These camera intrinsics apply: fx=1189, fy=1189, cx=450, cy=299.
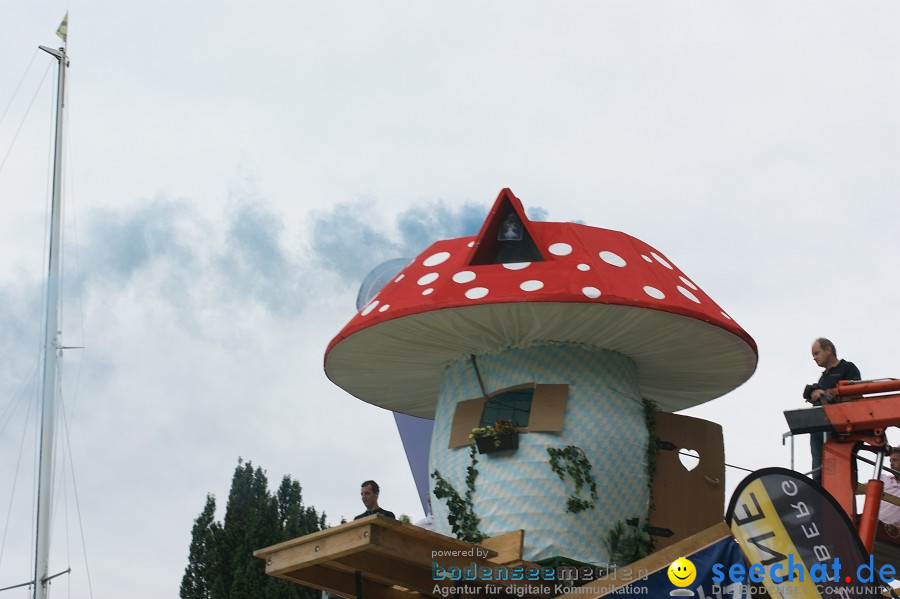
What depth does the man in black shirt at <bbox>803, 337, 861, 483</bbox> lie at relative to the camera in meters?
9.83

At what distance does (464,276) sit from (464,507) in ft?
6.87

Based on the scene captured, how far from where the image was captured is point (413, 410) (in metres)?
13.4

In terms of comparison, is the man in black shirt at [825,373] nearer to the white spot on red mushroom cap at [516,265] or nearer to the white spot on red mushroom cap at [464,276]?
the white spot on red mushroom cap at [516,265]

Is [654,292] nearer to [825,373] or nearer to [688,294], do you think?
[688,294]

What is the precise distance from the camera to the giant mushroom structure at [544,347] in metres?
10.5

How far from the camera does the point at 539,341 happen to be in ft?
36.4

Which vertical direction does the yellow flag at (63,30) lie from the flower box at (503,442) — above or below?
above

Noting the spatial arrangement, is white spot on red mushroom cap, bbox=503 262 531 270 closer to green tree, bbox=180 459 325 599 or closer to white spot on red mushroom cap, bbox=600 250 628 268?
white spot on red mushroom cap, bbox=600 250 628 268

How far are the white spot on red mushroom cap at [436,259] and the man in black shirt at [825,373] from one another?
353cm

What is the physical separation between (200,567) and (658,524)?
891cm

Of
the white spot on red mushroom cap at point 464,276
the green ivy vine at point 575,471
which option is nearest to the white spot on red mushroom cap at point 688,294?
the green ivy vine at point 575,471

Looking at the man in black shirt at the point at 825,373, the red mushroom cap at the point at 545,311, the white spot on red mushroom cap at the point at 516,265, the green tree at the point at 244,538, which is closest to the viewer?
the man in black shirt at the point at 825,373

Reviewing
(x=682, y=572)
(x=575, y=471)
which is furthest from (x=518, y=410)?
(x=682, y=572)

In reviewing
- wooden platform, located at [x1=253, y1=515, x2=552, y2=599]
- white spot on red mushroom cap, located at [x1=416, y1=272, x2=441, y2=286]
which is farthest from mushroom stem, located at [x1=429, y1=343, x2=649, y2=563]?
white spot on red mushroom cap, located at [x1=416, y1=272, x2=441, y2=286]
